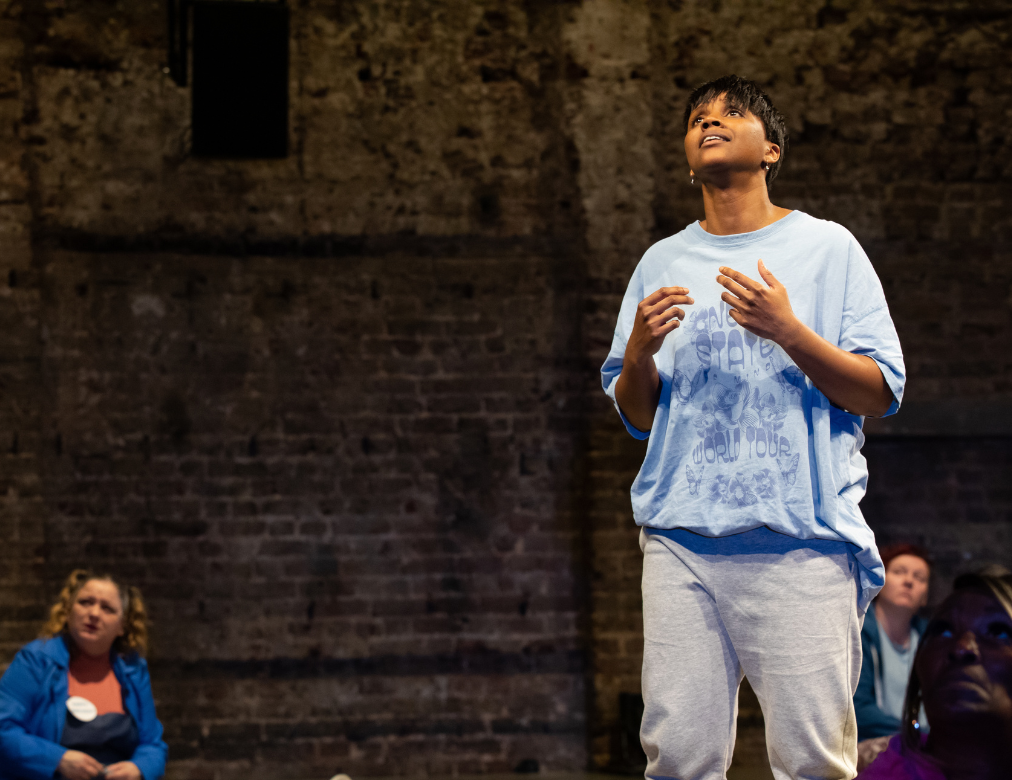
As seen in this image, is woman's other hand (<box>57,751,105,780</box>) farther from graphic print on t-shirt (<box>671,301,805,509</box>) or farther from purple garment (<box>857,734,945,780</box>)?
graphic print on t-shirt (<box>671,301,805,509</box>)

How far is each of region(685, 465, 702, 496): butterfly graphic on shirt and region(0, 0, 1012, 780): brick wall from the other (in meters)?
3.32

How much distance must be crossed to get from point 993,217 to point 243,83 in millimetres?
3946

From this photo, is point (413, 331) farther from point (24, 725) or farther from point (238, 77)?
point (24, 725)

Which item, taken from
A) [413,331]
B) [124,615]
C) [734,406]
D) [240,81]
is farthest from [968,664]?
[240,81]

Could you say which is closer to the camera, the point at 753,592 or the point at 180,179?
the point at 753,592

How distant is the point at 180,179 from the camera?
4.98 metres

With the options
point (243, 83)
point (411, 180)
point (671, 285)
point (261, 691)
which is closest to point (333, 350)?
point (411, 180)

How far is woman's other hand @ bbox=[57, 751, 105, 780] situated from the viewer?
3.15 meters

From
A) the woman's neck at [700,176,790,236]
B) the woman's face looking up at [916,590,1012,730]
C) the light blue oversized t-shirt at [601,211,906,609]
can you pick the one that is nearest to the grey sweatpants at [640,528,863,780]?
the light blue oversized t-shirt at [601,211,906,609]

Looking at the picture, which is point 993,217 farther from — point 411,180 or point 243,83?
point 243,83

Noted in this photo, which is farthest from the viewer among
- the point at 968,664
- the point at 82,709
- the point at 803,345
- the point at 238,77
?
the point at 238,77

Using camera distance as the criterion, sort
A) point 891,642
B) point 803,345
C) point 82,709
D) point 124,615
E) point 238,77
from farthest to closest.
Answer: point 238,77 → point 891,642 → point 124,615 → point 82,709 → point 803,345

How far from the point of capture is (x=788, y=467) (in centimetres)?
154

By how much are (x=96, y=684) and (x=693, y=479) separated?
8.70 feet
